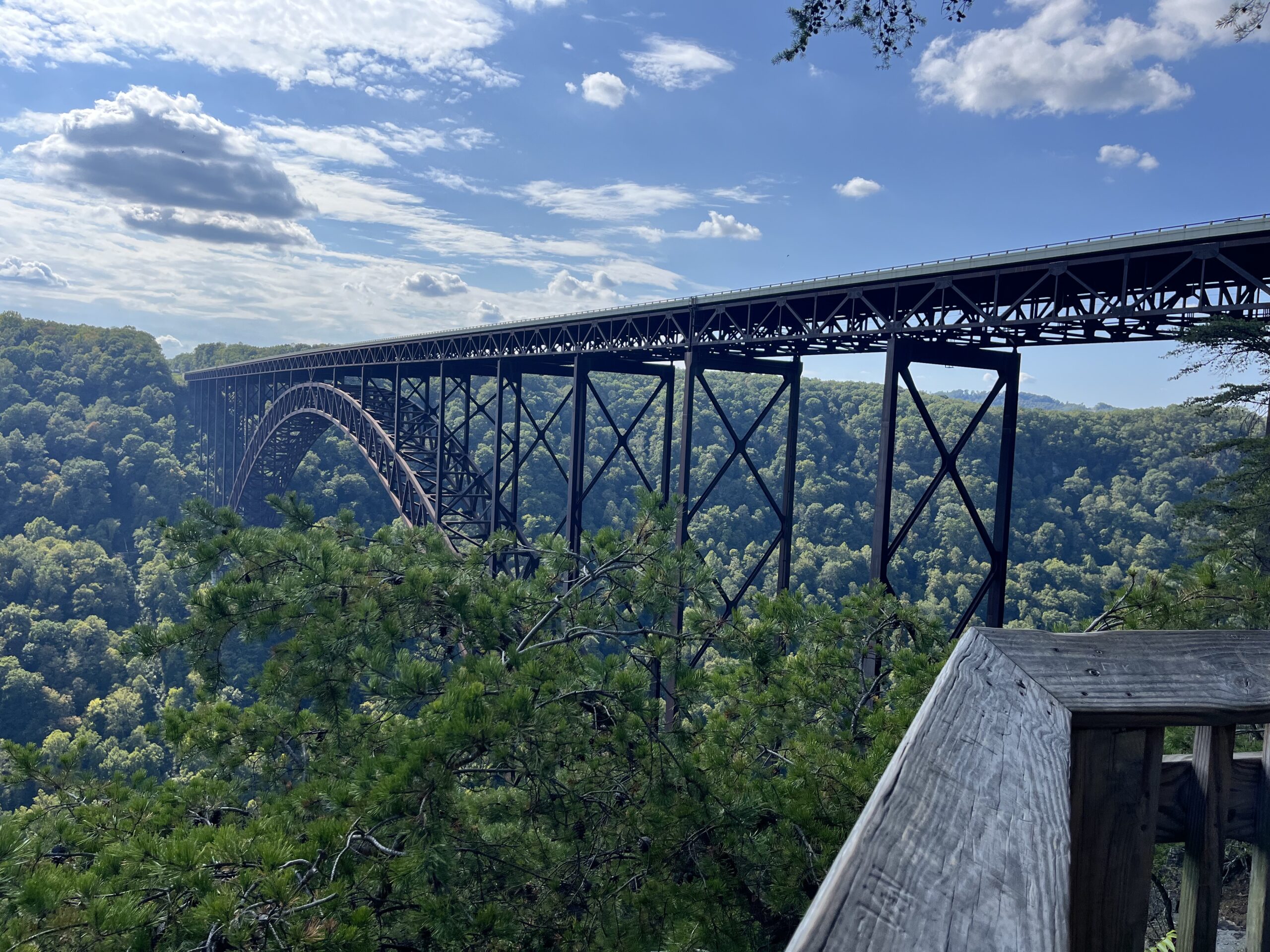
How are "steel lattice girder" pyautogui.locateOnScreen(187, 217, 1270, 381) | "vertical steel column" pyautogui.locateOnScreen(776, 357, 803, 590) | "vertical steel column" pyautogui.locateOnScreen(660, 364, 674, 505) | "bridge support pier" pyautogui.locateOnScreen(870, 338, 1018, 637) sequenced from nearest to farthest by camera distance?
"steel lattice girder" pyautogui.locateOnScreen(187, 217, 1270, 381) < "bridge support pier" pyautogui.locateOnScreen(870, 338, 1018, 637) < "vertical steel column" pyautogui.locateOnScreen(776, 357, 803, 590) < "vertical steel column" pyautogui.locateOnScreen(660, 364, 674, 505)

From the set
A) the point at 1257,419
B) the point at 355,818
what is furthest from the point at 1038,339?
the point at 355,818

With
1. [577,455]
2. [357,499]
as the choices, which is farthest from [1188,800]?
[357,499]

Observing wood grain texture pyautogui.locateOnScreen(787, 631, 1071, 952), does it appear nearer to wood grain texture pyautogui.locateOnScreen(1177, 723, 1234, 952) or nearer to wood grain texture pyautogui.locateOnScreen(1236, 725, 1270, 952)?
wood grain texture pyautogui.locateOnScreen(1177, 723, 1234, 952)

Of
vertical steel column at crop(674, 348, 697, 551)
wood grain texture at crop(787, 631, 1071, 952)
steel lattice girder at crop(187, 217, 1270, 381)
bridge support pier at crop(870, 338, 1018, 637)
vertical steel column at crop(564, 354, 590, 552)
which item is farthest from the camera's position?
vertical steel column at crop(564, 354, 590, 552)

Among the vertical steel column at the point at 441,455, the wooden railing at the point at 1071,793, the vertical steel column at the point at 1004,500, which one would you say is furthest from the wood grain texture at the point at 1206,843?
the vertical steel column at the point at 441,455

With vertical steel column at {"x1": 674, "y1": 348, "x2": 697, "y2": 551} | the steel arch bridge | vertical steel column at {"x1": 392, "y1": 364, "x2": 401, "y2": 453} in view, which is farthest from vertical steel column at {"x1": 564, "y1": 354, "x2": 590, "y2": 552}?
vertical steel column at {"x1": 392, "y1": 364, "x2": 401, "y2": 453}

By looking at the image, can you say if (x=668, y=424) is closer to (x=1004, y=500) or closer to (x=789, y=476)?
(x=789, y=476)
